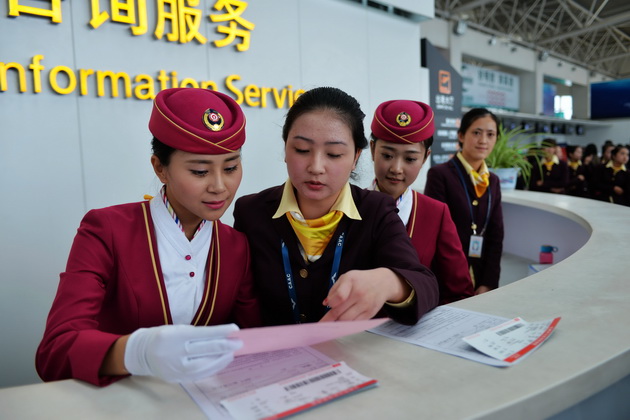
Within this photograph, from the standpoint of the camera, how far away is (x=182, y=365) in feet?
2.25

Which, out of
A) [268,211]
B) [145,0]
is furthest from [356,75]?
[268,211]

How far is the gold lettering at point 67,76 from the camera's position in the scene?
2.96 meters

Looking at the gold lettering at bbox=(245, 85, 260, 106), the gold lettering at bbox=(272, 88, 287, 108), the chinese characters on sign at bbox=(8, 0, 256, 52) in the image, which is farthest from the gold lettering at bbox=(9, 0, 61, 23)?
the gold lettering at bbox=(272, 88, 287, 108)

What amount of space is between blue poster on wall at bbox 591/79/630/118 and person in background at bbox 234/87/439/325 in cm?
1603

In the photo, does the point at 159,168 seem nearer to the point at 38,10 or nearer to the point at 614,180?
the point at 38,10

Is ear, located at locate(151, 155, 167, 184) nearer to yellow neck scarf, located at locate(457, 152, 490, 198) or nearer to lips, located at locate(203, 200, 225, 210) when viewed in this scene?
lips, located at locate(203, 200, 225, 210)

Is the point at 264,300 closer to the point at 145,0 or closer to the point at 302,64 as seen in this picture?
the point at 145,0

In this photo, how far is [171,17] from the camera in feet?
11.5

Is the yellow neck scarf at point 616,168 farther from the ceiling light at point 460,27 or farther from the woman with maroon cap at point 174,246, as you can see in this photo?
the woman with maroon cap at point 174,246

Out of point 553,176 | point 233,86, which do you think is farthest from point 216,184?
point 553,176

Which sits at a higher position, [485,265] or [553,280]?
[553,280]

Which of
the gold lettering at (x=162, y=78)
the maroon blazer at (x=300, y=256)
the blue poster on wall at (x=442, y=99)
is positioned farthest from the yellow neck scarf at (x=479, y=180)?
the blue poster on wall at (x=442, y=99)

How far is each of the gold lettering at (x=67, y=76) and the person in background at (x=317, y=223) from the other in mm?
2358

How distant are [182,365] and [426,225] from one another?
3.99 ft
